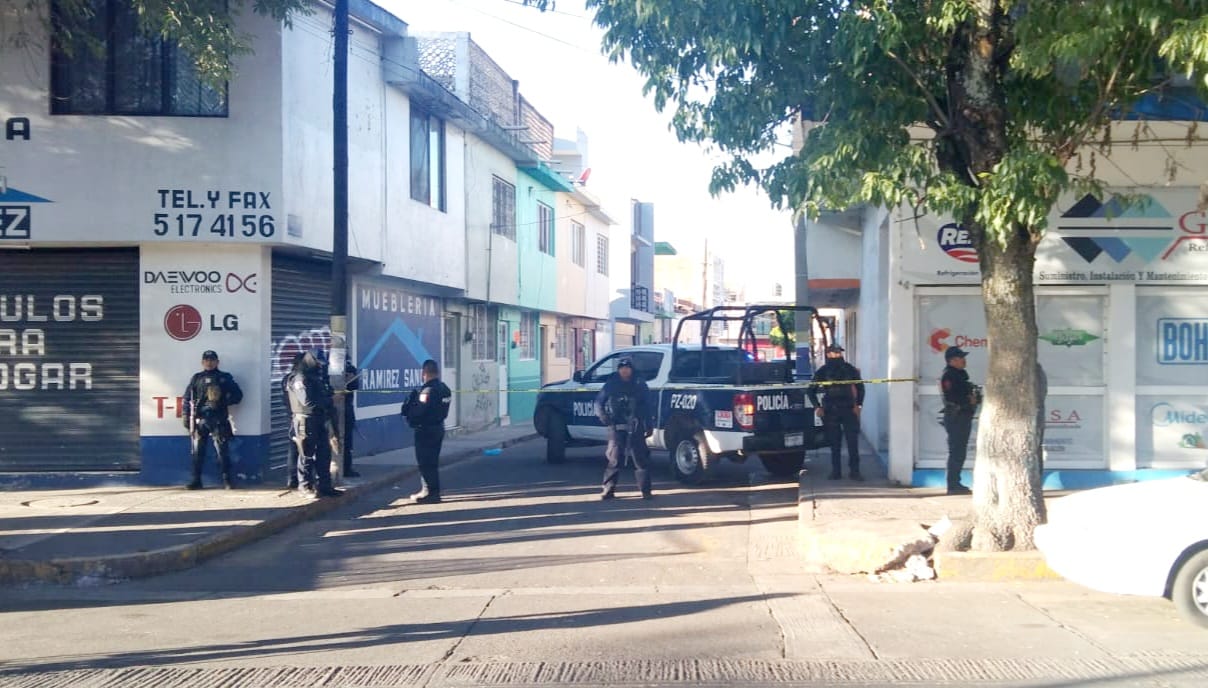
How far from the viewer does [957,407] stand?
12383mm

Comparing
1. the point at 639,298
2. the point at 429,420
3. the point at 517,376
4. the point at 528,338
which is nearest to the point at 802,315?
the point at 429,420

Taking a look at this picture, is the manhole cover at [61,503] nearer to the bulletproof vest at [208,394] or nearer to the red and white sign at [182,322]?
the bulletproof vest at [208,394]

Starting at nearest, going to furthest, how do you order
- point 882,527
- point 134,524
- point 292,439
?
point 882,527, point 134,524, point 292,439

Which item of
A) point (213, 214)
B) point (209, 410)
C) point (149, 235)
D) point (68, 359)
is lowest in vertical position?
point (209, 410)

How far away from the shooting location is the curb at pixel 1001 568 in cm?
906

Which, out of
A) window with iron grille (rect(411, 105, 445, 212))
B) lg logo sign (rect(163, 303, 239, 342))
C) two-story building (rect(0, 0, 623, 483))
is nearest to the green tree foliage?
two-story building (rect(0, 0, 623, 483))

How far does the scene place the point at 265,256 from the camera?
1427cm

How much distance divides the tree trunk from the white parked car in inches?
65.7

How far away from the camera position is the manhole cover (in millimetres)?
12555

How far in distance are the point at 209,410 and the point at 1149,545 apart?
10472mm

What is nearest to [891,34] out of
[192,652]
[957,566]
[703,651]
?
[957,566]

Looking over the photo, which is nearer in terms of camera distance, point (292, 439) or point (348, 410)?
point (292, 439)

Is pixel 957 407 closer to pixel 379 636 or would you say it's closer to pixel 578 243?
pixel 379 636

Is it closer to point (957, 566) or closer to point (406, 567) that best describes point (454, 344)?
point (406, 567)
